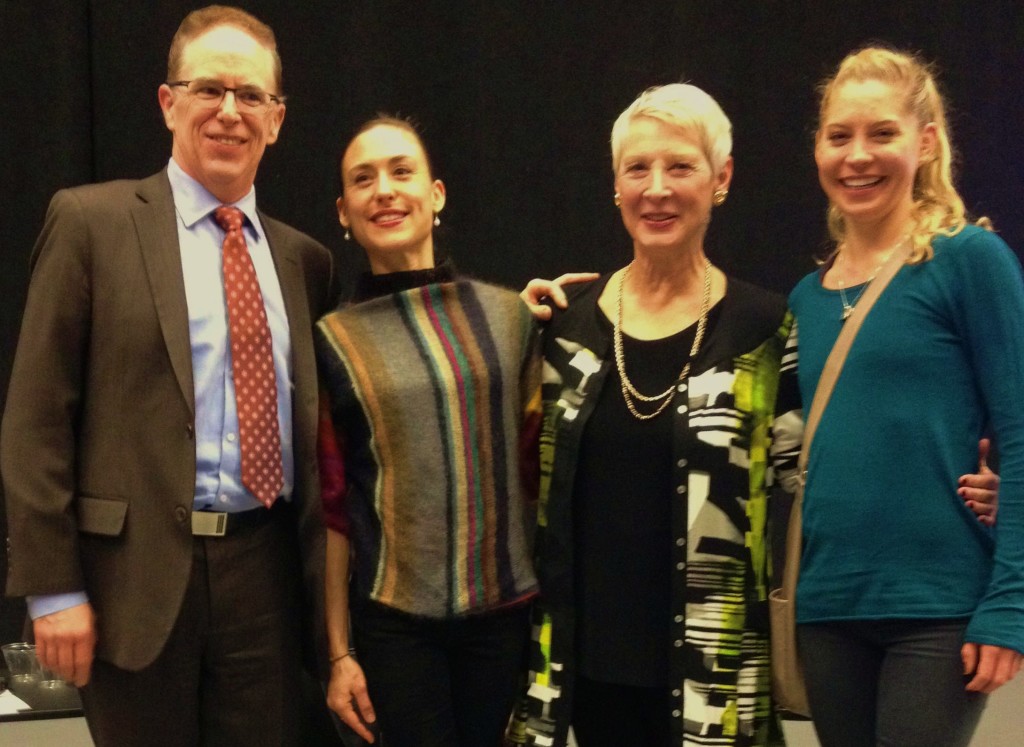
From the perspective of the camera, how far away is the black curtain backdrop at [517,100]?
3516 mm

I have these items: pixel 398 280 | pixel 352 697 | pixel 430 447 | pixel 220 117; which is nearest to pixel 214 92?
pixel 220 117

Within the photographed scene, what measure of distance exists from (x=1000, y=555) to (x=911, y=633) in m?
0.17

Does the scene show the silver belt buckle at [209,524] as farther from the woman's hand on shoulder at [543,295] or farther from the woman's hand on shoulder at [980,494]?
the woman's hand on shoulder at [980,494]

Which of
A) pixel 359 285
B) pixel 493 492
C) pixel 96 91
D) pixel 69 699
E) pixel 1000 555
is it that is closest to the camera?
pixel 1000 555

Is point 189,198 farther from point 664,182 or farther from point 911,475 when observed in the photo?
point 911,475

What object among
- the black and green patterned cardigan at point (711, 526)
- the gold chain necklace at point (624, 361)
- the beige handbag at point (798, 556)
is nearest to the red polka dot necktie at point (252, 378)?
the black and green patterned cardigan at point (711, 526)

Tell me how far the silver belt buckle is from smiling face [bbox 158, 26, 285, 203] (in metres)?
0.53

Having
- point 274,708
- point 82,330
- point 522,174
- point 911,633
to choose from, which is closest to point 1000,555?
point 911,633

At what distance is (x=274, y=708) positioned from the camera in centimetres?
195

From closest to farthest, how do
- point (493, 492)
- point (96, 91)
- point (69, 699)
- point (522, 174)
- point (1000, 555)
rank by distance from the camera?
point (1000, 555) < point (493, 492) < point (69, 699) < point (96, 91) < point (522, 174)

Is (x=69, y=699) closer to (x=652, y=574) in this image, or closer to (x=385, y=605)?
(x=385, y=605)

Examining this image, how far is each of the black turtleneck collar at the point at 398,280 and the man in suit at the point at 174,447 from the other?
19 centimetres

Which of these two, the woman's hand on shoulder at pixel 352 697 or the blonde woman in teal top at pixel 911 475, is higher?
the blonde woman in teal top at pixel 911 475

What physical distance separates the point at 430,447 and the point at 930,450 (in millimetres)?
793
